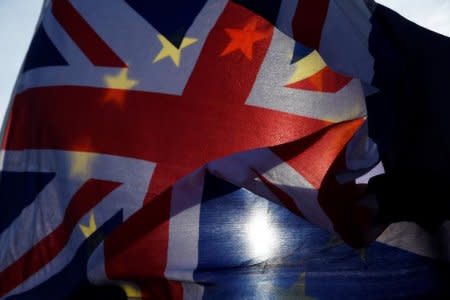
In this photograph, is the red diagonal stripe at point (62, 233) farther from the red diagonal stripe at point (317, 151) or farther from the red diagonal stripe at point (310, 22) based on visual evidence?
the red diagonal stripe at point (310, 22)

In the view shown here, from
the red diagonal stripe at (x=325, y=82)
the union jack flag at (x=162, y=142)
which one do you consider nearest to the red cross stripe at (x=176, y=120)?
the union jack flag at (x=162, y=142)

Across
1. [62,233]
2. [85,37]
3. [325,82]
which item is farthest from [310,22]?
[62,233]

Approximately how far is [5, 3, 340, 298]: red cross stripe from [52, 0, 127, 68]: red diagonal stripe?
25 cm

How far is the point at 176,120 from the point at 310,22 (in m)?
1.03

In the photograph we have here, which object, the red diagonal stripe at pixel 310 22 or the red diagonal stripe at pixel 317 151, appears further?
the red diagonal stripe at pixel 310 22

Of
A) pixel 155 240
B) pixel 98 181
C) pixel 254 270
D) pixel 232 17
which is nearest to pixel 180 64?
pixel 232 17

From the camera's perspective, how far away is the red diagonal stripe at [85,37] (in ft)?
12.1

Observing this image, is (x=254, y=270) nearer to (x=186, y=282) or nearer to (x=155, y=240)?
(x=186, y=282)

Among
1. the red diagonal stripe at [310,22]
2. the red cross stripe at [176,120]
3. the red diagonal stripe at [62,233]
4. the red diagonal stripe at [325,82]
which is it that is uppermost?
the red diagonal stripe at [310,22]

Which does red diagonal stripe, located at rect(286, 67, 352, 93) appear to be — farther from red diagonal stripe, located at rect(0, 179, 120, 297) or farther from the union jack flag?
red diagonal stripe, located at rect(0, 179, 120, 297)

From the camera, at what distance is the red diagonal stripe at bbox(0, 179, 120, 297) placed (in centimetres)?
309

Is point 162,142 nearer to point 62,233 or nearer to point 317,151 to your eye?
point 62,233

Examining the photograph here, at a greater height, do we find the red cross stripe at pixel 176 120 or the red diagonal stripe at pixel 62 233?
the red cross stripe at pixel 176 120

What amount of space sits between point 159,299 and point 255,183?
2.76 feet
